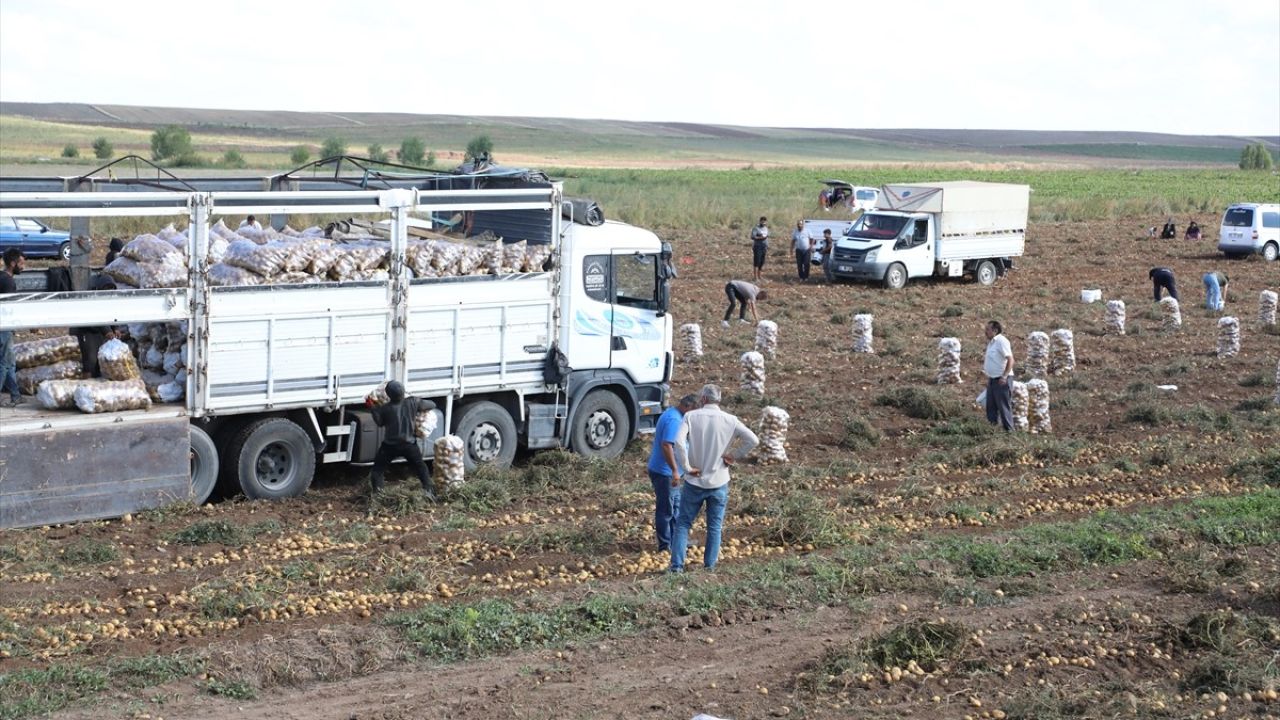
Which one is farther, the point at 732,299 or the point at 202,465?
the point at 732,299

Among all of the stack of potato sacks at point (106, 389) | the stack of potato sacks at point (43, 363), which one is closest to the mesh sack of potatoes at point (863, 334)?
the stack of potato sacks at point (106, 389)

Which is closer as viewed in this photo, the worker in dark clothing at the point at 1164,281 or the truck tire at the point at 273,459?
the truck tire at the point at 273,459

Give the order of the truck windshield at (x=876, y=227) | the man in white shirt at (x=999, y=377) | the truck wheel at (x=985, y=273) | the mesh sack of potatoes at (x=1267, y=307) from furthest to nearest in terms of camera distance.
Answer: the truck wheel at (x=985, y=273) → the truck windshield at (x=876, y=227) → the mesh sack of potatoes at (x=1267, y=307) → the man in white shirt at (x=999, y=377)

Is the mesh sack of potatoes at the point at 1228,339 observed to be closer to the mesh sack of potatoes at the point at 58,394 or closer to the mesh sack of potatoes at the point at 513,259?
the mesh sack of potatoes at the point at 513,259

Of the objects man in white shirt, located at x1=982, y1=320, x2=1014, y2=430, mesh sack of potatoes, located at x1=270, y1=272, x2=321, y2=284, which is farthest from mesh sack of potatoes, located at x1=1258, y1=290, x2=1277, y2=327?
mesh sack of potatoes, located at x1=270, y1=272, x2=321, y2=284

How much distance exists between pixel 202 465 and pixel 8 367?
84.0 inches

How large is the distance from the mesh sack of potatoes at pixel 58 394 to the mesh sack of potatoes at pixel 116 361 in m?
0.20

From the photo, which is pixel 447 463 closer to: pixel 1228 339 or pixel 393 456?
pixel 393 456

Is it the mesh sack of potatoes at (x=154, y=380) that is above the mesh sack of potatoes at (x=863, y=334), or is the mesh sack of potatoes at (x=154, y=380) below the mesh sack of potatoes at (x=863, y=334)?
above

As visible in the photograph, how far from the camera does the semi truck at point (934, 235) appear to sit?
1549 inches

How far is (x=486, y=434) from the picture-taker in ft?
57.7

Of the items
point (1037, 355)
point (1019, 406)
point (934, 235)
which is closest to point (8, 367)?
point (1019, 406)

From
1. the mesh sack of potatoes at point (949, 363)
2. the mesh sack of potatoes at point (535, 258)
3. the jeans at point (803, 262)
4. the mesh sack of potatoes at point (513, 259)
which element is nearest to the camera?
the mesh sack of potatoes at point (513, 259)

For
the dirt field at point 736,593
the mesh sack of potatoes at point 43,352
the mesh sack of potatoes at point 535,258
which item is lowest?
the dirt field at point 736,593
